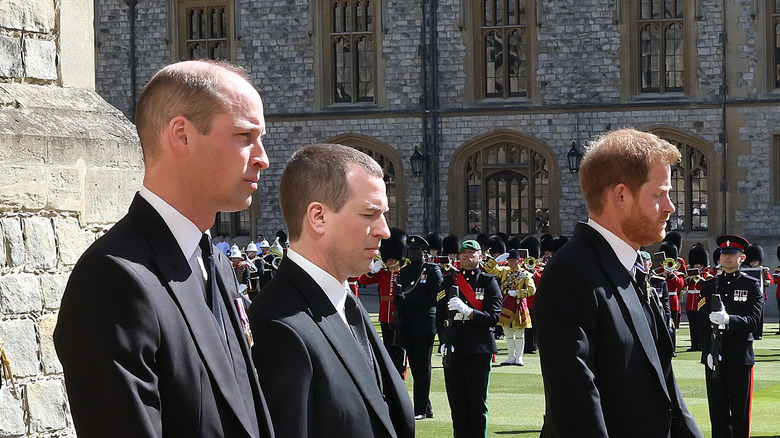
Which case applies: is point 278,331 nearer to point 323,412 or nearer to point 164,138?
→ point 323,412

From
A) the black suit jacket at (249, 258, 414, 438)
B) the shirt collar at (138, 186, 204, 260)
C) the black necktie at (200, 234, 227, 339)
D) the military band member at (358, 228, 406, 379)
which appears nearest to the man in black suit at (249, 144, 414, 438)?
the black suit jacket at (249, 258, 414, 438)

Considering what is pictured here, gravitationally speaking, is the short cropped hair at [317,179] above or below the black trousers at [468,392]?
above

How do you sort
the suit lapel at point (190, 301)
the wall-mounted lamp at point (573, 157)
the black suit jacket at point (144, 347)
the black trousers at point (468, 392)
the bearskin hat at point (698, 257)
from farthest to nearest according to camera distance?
the wall-mounted lamp at point (573, 157) < the bearskin hat at point (698, 257) < the black trousers at point (468, 392) < the suit lapel at point (190, 301) < the black suit jacket at point (144, 347)

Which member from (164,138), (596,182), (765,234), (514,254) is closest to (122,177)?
(596,182)

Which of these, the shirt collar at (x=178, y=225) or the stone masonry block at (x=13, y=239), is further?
the stone masonry block at (x=13, y=239)

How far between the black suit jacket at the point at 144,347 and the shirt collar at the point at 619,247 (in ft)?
5.42

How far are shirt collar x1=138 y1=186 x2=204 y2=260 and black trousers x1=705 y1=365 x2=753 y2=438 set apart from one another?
628cm

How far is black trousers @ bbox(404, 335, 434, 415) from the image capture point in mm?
10234

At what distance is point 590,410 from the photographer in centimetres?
349

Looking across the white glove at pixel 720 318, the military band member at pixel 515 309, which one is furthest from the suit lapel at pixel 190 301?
the military band member at pixel 515 309

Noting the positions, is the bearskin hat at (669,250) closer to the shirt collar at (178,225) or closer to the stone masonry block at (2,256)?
the stone masonry block at (2,256)

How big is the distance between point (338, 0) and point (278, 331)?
2465 centimetres

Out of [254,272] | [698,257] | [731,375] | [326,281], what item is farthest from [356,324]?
[254,272]

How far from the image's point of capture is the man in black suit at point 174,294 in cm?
221
